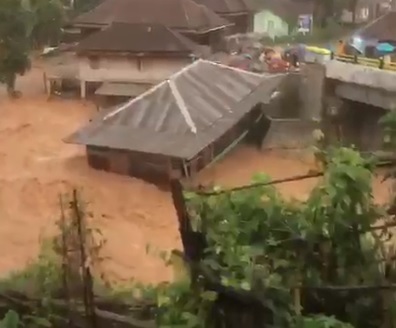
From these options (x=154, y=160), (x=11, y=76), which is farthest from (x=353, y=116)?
(x=11, y=76)

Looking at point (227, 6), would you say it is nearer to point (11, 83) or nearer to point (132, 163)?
point (11, 83)

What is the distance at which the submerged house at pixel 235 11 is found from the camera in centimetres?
1894

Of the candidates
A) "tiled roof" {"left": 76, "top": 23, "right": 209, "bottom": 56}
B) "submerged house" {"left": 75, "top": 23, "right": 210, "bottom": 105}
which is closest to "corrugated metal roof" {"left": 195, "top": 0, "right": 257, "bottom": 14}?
"tiled roof" {"left": 76, "top": 23, "right": 209, "bottom": 56}

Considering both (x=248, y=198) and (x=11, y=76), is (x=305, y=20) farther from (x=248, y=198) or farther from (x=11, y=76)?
(x=248, y=198)

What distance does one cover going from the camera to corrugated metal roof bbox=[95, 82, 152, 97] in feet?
50.3

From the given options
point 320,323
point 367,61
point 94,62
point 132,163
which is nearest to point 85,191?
point 132,163

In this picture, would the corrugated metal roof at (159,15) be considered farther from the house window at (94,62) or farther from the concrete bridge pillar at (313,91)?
the concrete bridge pillar at (313,91)

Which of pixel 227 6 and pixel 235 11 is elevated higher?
pixel 227 6

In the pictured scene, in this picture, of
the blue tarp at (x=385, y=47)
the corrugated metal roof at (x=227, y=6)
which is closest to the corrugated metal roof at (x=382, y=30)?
the blue tarp at (x=385, y=47)

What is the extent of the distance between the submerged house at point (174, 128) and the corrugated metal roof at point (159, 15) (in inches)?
182

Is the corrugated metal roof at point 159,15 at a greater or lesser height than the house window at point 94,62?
greater

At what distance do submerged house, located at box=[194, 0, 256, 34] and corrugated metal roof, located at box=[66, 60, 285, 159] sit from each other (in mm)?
6611

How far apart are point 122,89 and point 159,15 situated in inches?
102

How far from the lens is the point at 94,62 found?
15.8m
